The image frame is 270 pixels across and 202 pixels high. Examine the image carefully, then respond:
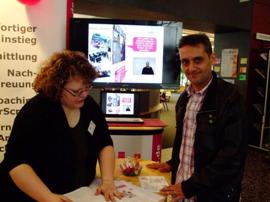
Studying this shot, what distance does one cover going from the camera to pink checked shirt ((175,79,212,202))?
5.30 feet

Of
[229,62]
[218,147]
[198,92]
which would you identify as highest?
[229,62]

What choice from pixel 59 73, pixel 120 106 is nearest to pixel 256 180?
pixel 120 106

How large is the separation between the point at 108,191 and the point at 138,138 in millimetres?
1045

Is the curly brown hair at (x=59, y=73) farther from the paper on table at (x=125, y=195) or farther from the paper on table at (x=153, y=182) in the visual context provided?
the paper on table at (x=153, y=182)

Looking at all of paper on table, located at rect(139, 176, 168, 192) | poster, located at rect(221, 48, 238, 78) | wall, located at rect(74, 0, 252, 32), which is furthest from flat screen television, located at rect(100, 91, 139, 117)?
poster, located at rect(221, 48, 238, 78)

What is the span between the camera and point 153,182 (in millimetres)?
1607

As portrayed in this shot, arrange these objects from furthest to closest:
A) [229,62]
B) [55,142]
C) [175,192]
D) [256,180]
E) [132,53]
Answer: [229,62] → [256,180] → [132,53] → [175,192] → [55,142]

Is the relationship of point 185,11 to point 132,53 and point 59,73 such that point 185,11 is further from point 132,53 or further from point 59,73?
point 59,73

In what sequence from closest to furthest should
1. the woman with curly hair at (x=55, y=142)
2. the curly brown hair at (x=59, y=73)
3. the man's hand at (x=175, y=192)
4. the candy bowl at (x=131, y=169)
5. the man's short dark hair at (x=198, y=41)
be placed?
the woman with curly hair at (x=55, y=142)
the curly brown hair at (x=59, y=73)
the man's hand at (x=175, y=192)
the man's short dark hair at (x=198, y=41)
the candy bowl at (x=131, y=169)

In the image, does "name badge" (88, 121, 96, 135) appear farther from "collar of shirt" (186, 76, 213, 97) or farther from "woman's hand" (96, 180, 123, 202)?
"collar of shirt" (186, 76, 213, 97)

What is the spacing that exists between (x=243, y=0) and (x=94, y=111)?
17.5ft

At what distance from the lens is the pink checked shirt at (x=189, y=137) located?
161 centimetres

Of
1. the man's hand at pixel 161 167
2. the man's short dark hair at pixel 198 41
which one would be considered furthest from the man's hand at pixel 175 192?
the man's short dark hair at pixel 198 41

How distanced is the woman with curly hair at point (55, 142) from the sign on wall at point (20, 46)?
0.63 m
